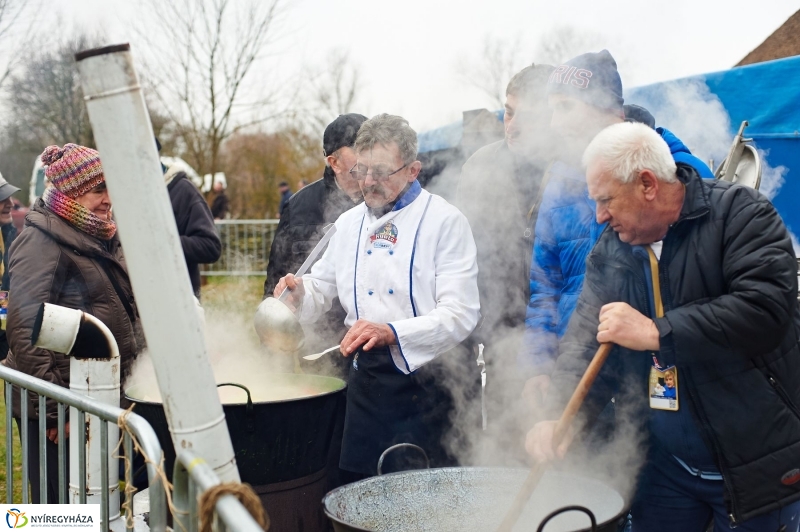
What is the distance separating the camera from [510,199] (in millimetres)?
3816

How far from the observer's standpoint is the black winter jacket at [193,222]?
5.32m

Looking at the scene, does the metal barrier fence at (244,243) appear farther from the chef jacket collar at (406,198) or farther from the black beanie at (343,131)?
A: the chef jacket collar at (406,198)

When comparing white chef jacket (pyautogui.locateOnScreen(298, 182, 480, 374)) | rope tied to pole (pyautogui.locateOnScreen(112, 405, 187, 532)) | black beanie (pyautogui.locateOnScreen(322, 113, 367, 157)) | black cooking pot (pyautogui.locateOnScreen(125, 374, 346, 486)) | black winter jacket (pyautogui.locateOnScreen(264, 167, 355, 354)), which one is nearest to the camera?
rope tied to pole (pyautogui.locateOnScreen(112, 405, 187, 532))

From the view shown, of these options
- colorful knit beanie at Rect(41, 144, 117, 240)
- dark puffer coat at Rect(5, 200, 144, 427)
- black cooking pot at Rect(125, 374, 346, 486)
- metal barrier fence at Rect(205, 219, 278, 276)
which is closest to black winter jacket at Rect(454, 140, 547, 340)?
black cooking pot at Rect(125, 374, 346, 486)

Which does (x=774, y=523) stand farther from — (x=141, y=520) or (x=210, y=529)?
(x=141, y=520)

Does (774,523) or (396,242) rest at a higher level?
(396,242)

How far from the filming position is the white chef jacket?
291 centimetres

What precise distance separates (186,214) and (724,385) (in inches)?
161

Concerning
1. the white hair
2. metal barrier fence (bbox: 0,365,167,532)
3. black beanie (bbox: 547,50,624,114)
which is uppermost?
black beanie (bbox: 547,50,624,114)

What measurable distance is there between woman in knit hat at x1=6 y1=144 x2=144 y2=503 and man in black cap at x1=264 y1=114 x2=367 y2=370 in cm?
103

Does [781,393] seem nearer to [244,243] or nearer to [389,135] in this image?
[389,135]

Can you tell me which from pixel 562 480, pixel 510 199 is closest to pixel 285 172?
pixel 510 199

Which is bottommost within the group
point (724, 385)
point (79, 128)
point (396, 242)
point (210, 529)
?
point (724, 385)

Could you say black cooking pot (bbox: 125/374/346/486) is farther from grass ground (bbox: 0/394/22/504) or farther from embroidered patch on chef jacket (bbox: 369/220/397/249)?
grass ground (bbox: 0/394/22/504)
